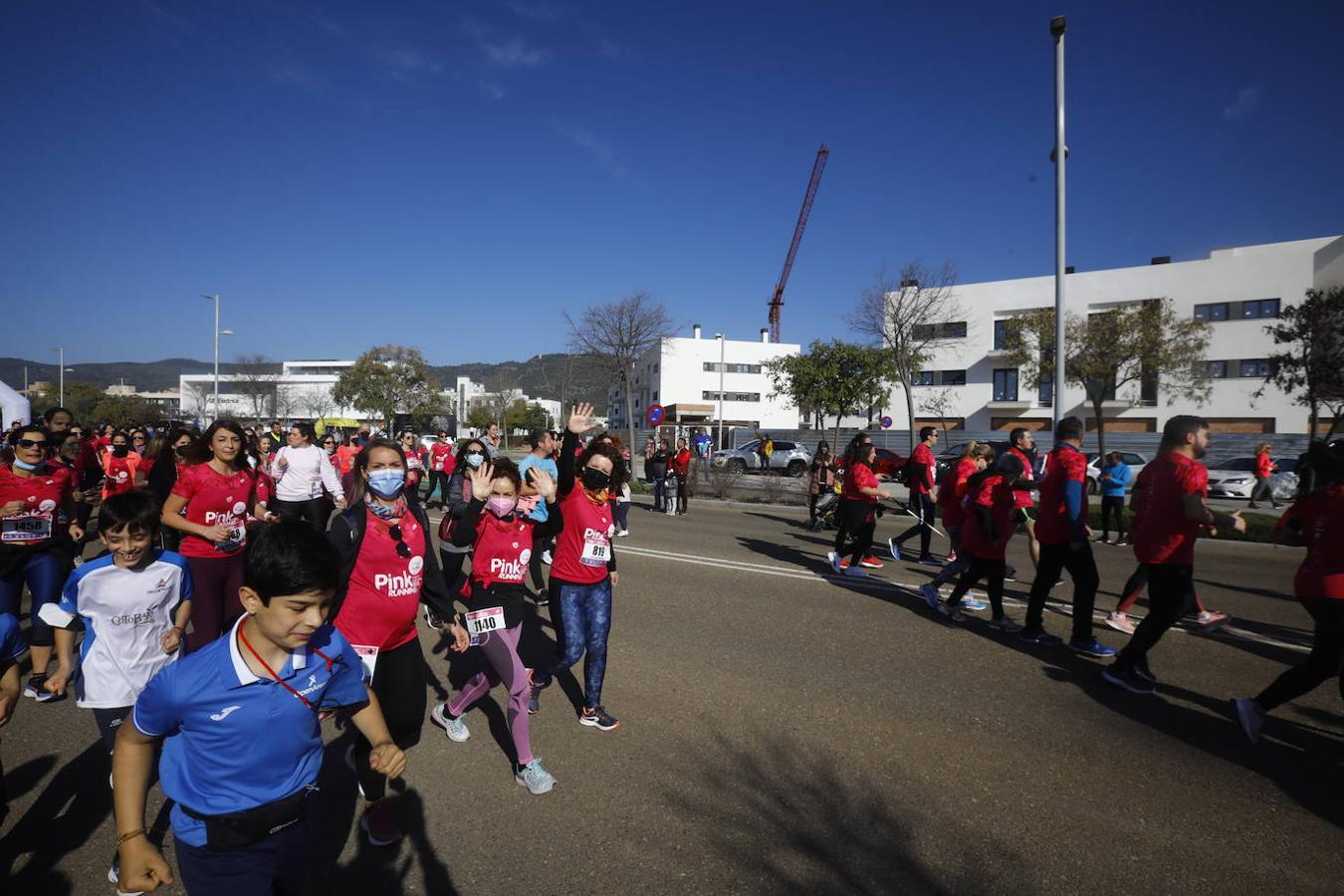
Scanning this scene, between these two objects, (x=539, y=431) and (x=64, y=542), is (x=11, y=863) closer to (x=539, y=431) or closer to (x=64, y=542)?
(x=64, y=542)

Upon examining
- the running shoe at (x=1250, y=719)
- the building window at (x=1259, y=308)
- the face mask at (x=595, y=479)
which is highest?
the building window at (x=1259, y=308)

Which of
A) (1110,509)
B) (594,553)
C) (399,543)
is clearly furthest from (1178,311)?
(399,543)

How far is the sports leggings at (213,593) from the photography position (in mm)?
4262

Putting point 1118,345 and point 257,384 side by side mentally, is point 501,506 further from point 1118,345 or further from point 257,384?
point 257,384

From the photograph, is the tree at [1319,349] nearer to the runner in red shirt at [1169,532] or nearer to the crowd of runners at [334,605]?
the crowd of runners at [334,605]

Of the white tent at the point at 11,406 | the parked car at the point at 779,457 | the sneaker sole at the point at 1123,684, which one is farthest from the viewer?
the parked car at the point at 779,457

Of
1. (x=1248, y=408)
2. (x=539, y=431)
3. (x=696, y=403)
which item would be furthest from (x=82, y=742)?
(x=696, y=403)

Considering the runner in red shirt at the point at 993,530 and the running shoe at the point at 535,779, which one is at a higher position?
the runner in red shirt at the point at 993,530

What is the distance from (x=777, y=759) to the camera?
12.7 feet

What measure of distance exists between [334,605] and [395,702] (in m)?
1.00

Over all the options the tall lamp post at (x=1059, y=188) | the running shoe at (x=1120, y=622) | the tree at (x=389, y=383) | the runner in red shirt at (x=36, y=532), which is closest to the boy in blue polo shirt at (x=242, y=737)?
the runner in red shirt at (x=36, y=532)

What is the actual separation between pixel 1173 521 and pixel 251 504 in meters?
6.54

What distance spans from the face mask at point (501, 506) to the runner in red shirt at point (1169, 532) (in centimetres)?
421

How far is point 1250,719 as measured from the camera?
4.10 metres
